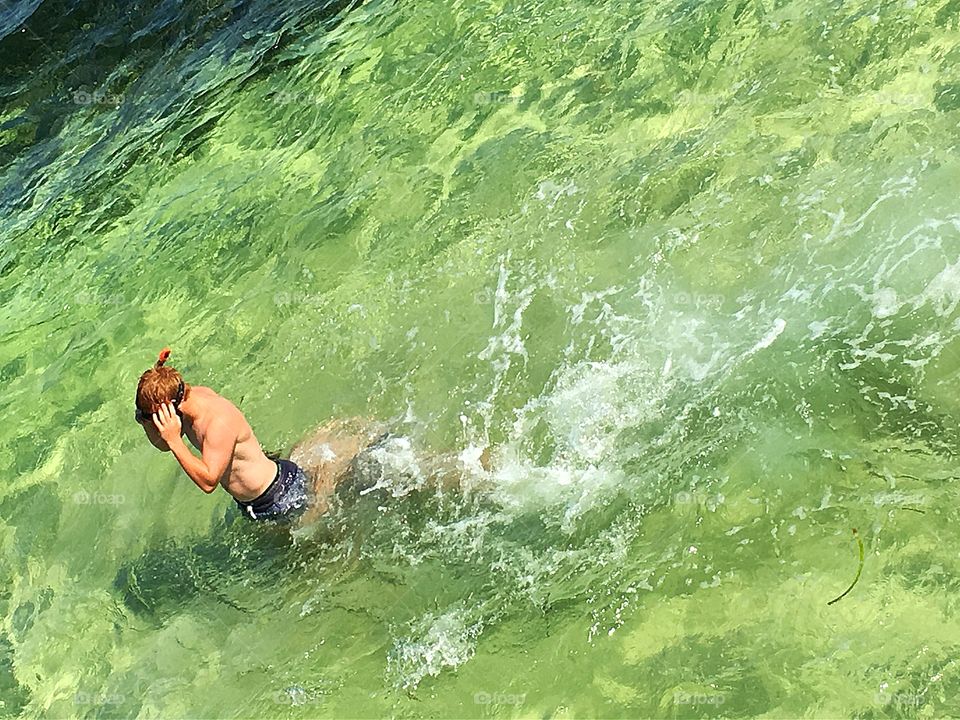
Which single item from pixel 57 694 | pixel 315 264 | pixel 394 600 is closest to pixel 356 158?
pixel 315 264

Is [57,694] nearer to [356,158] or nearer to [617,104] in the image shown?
[356,158]

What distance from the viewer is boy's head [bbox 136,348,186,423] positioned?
519cm

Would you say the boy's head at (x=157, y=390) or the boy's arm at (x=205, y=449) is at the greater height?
the boy's head at (x=157, y=390)
